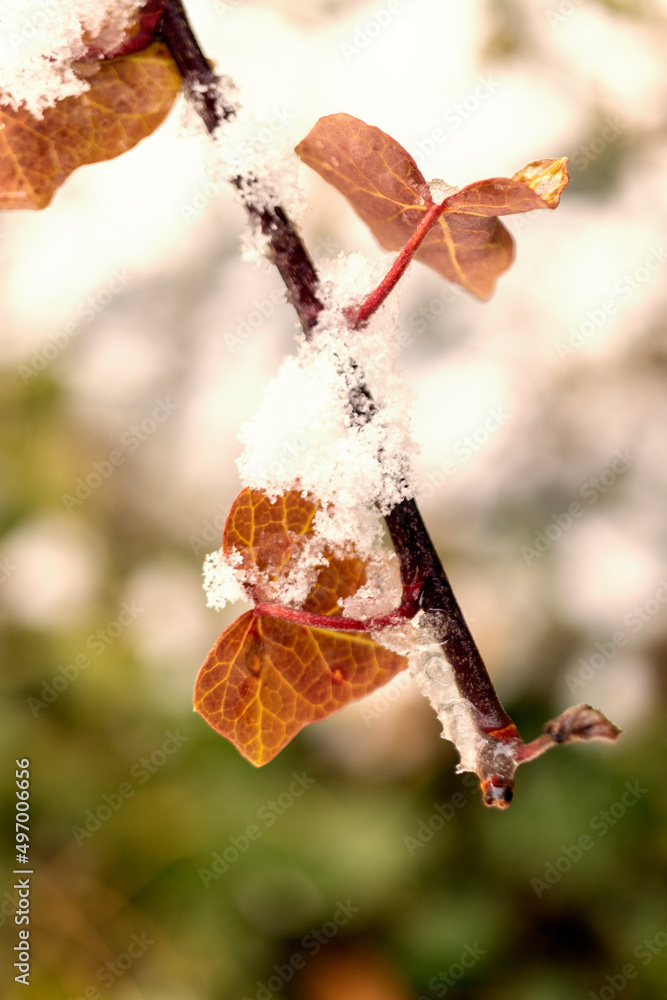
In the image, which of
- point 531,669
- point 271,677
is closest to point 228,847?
point 531,669

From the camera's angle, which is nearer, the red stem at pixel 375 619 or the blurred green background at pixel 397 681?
the red stem at pixel 375 619

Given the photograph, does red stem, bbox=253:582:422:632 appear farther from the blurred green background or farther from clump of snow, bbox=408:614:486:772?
the blurred green background

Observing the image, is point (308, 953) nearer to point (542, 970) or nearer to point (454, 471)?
point (542, 970)

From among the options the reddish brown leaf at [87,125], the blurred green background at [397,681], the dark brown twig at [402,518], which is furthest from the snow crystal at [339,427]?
the blurred green background at [397,681]

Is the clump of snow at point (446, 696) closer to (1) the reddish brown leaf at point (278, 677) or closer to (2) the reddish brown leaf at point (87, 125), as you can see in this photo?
(1) the reddish brown leaf at point (278, 677)

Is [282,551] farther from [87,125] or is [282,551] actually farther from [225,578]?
[87,125]

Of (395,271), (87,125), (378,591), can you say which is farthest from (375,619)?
(87,125)

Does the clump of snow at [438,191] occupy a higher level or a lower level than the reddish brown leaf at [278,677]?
higher

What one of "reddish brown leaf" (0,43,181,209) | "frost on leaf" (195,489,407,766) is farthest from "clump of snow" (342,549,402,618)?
"reddish brown leaf" (0,43,181,209)

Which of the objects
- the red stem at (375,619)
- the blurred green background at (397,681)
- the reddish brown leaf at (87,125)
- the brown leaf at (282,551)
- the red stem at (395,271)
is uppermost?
the reddish brown leaf at (87,125)
